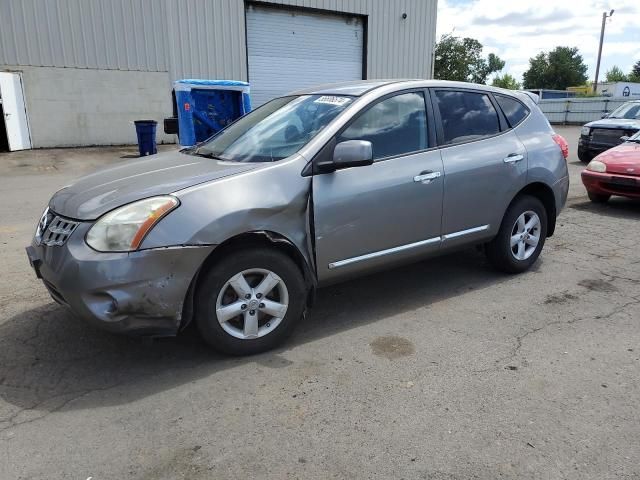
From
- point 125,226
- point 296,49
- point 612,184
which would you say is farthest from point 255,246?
point 296,49

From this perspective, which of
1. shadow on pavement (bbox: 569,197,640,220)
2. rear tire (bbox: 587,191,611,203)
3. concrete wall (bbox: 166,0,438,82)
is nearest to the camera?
shadow on pavement (bbox: 569,197,640,220)

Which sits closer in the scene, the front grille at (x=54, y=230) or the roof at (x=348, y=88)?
the front grille at (x=54, y=230)

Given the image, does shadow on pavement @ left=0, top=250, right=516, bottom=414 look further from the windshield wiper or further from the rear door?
the windshield wiper

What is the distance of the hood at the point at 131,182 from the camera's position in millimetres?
3141

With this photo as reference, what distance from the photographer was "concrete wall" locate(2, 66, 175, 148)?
15383 mm

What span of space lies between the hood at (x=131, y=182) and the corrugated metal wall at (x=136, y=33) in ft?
44.6

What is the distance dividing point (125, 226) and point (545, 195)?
12.9 ft

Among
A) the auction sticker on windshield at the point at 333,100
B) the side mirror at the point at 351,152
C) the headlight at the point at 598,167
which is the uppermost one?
the auction sticker on windshield at the point at 333,100

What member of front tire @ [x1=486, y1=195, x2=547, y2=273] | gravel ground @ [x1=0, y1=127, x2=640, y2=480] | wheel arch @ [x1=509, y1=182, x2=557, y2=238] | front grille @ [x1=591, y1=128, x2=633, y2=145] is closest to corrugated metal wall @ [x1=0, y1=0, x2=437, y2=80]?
front grille @ [x1=591, y1=128, x2=633, y2=145]

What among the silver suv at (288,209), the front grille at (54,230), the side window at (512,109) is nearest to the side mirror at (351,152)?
the silver suv at (288,209)

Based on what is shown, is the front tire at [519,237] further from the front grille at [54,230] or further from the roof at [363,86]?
the front grille at [54,230]

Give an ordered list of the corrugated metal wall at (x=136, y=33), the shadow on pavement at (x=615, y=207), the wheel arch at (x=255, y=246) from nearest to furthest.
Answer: the wheel arch at (x=255, y=246)
the shadow on pavement at (x=615, y=207)
the corrugated metal wall at (x=136, y=33)

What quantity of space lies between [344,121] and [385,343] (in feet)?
5.22

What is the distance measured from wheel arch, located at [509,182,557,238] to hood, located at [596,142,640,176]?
3.31 metres
